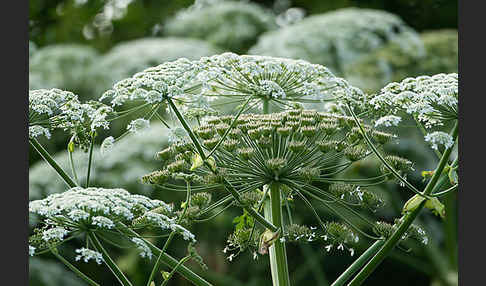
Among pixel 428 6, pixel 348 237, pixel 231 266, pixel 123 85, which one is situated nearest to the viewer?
pixel 348 237

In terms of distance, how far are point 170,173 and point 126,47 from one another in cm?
542

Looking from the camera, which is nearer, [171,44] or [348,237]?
[348,237]

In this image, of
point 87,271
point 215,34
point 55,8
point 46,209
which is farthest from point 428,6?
point 46,209

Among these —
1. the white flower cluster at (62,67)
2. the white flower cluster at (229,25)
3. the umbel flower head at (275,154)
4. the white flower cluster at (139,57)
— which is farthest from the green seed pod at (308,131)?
the white flower cluster at (229,25)

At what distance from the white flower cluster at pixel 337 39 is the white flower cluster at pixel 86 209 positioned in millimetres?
4501

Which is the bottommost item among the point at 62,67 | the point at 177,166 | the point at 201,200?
the point at 62,67

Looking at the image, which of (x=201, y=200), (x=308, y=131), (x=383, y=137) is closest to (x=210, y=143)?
(x=201, y=200)

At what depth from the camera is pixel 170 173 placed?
1697 millimetres

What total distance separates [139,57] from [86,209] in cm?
509

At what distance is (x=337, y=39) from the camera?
6164 millimetres

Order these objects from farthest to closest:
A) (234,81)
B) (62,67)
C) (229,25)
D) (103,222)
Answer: (229,25), (62,67), (234,81), (103,222)

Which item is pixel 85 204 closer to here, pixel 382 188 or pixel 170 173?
pixel 170 173

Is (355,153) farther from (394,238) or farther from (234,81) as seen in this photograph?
(234,81)

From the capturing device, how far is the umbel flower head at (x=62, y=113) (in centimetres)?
168
